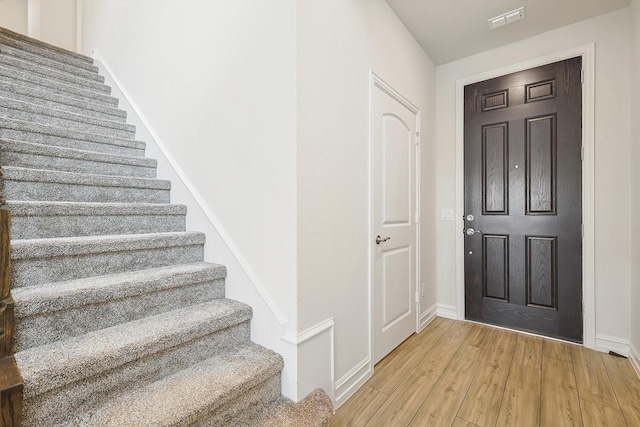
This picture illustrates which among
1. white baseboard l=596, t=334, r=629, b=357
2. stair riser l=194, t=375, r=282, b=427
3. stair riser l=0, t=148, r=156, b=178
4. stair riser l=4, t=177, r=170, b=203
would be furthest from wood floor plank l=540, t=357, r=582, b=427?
stair riser l=0, t=148, r=156, b=178

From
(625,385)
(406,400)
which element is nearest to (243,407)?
(406,400)

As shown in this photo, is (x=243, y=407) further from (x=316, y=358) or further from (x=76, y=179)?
(x=76, y=179)

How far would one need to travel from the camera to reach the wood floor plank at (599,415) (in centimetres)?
157

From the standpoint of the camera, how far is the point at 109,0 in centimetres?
332

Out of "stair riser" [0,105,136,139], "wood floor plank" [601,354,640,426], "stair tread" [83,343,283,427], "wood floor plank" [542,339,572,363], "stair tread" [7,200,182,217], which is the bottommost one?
"wood floor plank" [601,354,640,426]

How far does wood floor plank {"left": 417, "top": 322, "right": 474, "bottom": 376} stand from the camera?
7.02 feet

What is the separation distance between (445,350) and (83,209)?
263 cm

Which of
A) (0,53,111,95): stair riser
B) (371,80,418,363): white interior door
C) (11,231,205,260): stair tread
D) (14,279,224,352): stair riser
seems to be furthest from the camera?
(0,53,111,95): stair riser

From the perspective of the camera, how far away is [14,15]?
402 centimetres

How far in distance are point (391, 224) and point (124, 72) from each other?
9.49 ft

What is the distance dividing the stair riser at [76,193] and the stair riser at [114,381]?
3.74ft

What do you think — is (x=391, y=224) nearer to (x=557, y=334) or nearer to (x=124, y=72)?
(x=557, y=334)

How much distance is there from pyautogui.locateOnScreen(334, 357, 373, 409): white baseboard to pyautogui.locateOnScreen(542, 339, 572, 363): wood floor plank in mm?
1407

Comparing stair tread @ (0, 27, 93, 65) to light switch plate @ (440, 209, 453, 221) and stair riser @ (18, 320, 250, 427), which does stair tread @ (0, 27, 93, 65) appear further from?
light switch plate @ (440, 209, 453, 221)
